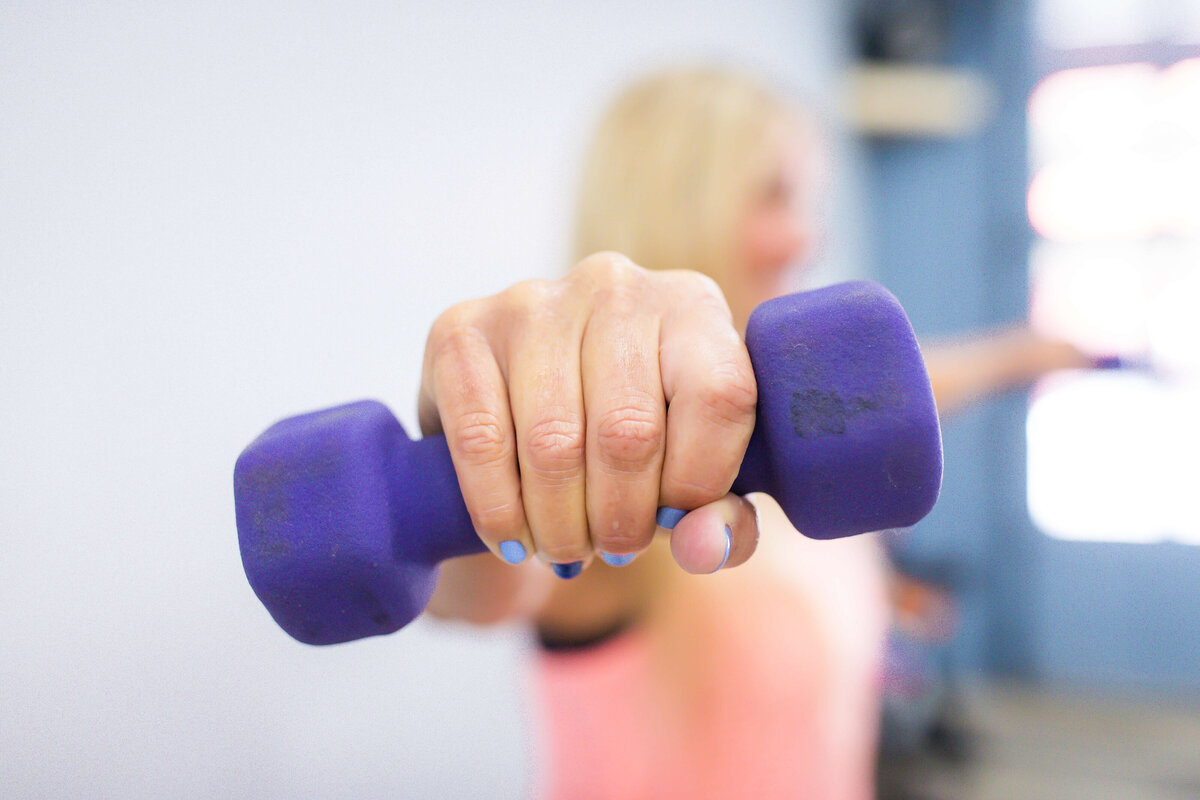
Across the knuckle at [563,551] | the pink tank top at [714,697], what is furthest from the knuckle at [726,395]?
the pink tank top at [714,697]

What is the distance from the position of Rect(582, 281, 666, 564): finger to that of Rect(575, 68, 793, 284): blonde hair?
0.56 meters

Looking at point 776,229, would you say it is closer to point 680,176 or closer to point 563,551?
point 680,176

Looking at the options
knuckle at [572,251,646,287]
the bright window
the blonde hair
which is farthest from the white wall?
the bright window

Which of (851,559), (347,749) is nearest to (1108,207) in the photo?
(851,559)

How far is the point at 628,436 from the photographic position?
0.38 m

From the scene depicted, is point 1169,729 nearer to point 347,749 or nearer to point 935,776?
point 935,776

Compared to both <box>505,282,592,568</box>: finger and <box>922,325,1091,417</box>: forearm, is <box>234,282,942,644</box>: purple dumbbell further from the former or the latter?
<box>922,325,1091,417</box>: forearm

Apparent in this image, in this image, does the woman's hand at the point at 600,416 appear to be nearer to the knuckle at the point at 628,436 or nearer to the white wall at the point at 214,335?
the knuckle at the point at 628,436

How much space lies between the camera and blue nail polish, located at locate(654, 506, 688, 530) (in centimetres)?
41

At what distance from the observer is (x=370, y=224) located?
3.70 ft

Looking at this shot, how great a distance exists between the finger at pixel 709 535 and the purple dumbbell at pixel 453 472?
2cm

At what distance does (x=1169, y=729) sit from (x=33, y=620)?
3425 mm

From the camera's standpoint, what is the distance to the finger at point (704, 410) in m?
0.39

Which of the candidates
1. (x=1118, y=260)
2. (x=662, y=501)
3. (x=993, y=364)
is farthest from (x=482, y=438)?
(x=1118, y=260)
